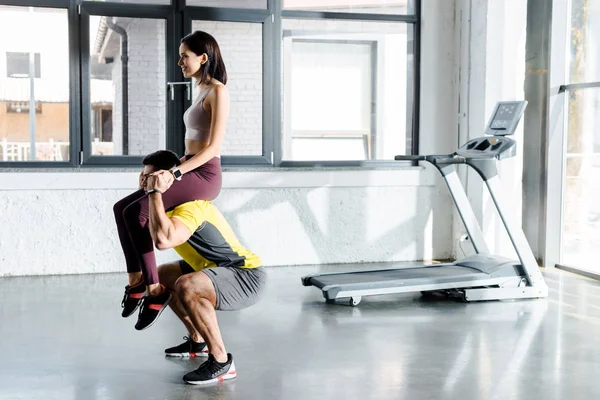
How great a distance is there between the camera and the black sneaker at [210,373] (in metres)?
3.52

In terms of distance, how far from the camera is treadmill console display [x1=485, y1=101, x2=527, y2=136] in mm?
5379

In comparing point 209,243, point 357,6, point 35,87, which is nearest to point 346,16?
point 357,6

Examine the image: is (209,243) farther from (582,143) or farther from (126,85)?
(582,143)

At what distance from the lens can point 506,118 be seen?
5473mm

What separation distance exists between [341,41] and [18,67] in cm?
273

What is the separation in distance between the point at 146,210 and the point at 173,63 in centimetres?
330

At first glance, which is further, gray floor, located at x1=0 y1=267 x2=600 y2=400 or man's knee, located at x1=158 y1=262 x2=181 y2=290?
man's knee, located at x1=158 y1=262 x2=181 y2=290

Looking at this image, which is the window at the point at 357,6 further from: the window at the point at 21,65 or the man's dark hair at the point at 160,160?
the man's dark hair at the point at 160,160

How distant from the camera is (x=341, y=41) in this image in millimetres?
7031

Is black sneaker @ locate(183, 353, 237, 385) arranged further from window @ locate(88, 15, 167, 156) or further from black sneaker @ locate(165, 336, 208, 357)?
window @ locate(88, 15, 167, 156)

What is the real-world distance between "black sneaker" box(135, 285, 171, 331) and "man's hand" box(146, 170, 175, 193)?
0.49m

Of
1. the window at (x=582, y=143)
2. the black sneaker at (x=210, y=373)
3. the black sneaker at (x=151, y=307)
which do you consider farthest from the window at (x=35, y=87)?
the window at (x=582, y=143)

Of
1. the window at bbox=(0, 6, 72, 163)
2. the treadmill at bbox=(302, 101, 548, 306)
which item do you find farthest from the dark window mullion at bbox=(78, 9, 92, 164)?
the treadmill at bbox=(302, 101, 548, 306)

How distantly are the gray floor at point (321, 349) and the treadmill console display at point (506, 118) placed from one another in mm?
1178
